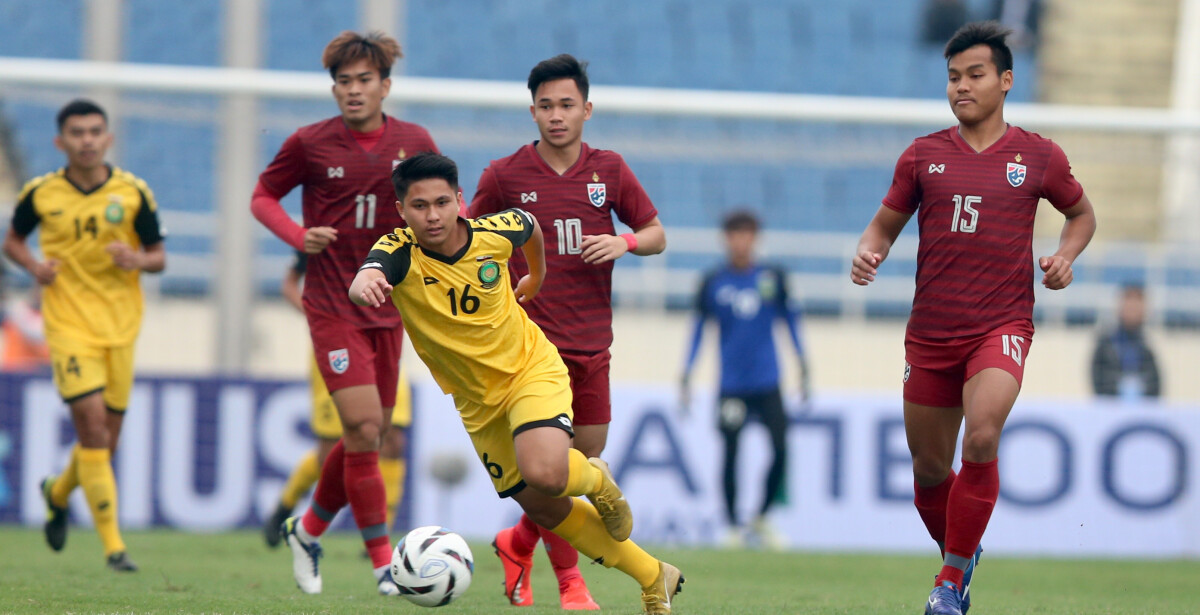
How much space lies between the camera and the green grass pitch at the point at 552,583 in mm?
5617

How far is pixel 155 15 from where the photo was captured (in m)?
13.8

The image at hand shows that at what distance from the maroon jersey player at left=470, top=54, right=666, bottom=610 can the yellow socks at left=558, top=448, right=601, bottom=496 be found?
77 centimetres

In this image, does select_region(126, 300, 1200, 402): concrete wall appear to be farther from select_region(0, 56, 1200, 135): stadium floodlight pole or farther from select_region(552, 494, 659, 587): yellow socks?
select_region(552, 494, 659, 587): yellow socks

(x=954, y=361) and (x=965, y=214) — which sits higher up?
(x=965, y=214)

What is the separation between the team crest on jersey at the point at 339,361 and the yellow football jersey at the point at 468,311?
0.90 m

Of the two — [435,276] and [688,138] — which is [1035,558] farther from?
[435,276]

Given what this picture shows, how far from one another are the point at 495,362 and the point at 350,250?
1.37 metres

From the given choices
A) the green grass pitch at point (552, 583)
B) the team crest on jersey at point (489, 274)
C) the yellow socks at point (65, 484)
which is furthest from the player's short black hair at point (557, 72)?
the yellow socks at point (65, 484)

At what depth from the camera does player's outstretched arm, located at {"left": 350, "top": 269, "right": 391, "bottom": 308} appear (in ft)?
14.9

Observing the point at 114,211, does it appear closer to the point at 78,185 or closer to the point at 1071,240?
the point at 78,185

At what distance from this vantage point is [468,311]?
502 cm

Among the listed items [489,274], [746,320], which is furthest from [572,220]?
[746,320]

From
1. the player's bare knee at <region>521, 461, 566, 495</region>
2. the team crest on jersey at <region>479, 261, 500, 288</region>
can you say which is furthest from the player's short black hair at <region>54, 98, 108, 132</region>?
the player's bare knee at <region>521, 461, 566, 495</region>

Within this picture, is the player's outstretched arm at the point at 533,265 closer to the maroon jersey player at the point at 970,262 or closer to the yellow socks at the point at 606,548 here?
the yellow socks at the point at 606,548
